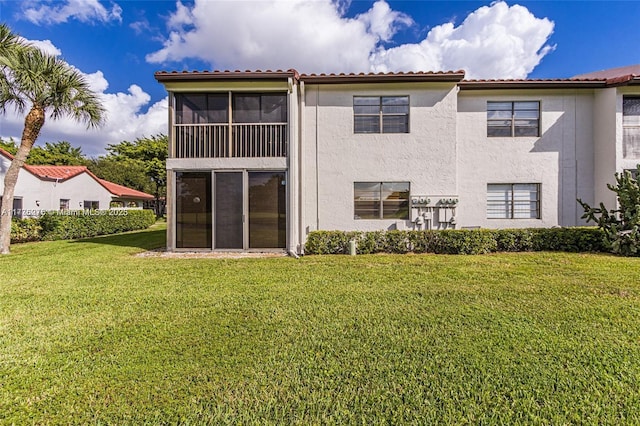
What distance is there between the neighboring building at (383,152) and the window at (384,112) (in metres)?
0.04

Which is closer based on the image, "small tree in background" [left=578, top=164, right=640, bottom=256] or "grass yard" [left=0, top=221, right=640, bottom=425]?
"grass yard" [left=0, top=221, right=640, bottom=425]

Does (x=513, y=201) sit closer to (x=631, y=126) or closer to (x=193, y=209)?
(x=631, y=126)

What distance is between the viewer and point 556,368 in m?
3.26

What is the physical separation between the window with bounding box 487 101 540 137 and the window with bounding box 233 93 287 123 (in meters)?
8.10

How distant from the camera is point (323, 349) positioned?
3672 millimetres

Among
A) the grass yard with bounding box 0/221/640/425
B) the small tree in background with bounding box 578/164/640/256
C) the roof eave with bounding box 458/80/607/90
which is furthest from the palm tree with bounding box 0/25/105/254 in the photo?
the small tree in background with bounding box 578/164/640/256

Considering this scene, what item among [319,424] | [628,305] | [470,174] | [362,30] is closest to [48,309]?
[319,424]

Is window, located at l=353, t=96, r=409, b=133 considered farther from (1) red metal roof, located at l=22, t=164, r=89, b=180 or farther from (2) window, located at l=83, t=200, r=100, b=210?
(2) window, located at l=83, t=200, r=100, b=210

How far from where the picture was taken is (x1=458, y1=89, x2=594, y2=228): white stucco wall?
11.1 meters

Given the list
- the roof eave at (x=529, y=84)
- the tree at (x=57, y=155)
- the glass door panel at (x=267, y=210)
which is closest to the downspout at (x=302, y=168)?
the glass door panel at (x=267, y=210)

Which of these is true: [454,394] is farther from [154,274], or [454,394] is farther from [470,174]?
[470,174]

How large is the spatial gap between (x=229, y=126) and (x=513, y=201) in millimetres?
11281

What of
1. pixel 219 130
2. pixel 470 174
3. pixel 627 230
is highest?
pixel 219 130

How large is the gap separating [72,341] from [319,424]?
3692mm
